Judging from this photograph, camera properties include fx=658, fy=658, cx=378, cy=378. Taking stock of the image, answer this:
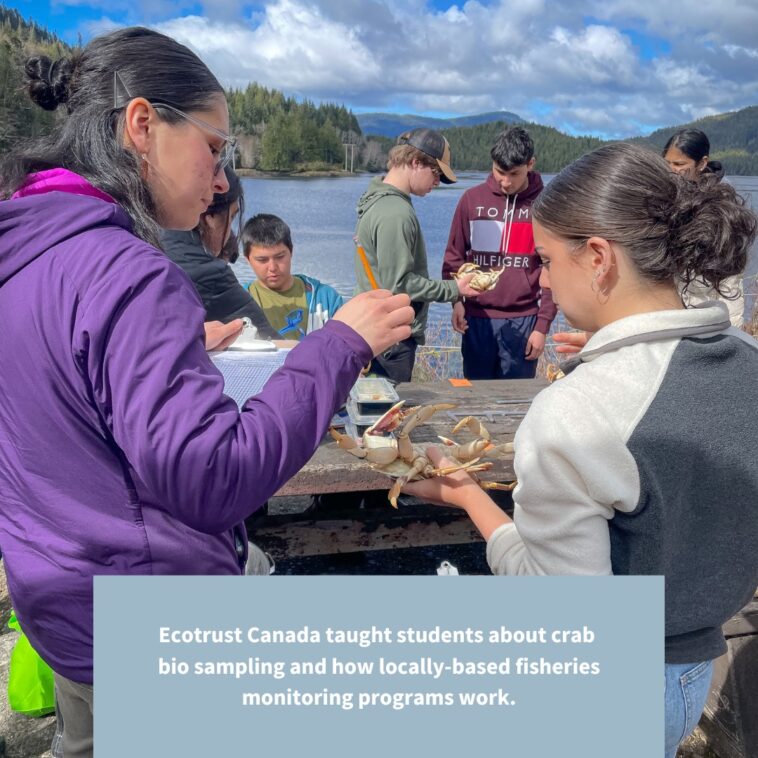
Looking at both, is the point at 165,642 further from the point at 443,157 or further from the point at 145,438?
the point at 443,157

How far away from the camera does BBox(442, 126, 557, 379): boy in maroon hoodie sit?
14.6 ft

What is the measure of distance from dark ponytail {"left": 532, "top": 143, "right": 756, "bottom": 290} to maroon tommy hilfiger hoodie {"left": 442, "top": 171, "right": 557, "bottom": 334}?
320 cm

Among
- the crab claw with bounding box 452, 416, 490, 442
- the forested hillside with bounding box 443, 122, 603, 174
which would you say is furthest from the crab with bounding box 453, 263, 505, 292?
the forested hillside with bounding box 443, 122, 603, 174

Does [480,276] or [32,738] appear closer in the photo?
[32,738]

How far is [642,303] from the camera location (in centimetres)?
126

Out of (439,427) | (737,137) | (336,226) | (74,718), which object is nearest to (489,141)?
(336,226)

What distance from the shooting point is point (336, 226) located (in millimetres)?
25672

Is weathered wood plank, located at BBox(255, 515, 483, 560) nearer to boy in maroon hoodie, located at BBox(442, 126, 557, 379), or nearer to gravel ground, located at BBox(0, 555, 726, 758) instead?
gravel ground, located at BBox(0, 555, 726, 758)

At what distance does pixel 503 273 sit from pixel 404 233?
96 cm

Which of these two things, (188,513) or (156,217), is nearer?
(188,513)

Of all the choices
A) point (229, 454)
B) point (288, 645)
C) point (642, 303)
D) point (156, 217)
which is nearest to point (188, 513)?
point (229, 454)

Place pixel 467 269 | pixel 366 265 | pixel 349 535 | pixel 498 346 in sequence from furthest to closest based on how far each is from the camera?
pixel 498 346 < pixel 467 269 < pixel 366 265 < pixel 349 535

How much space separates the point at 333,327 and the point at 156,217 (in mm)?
408

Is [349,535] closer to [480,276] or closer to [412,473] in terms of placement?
[412,473]
